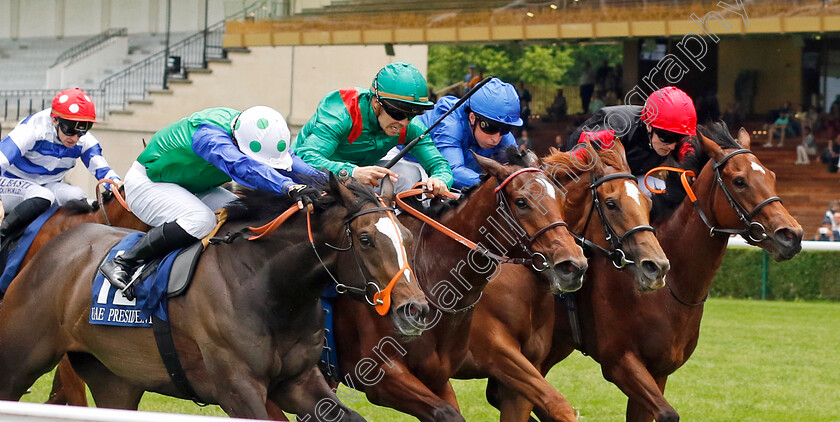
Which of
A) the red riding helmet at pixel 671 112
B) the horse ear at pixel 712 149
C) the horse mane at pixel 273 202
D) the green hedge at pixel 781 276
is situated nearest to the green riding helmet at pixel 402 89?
the horse mane at pixel 273 202

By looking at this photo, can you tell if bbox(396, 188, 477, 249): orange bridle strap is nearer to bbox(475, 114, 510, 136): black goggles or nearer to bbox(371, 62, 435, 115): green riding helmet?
bbox(371, 62, 435, 115): green riding helmet

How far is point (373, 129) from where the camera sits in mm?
5148

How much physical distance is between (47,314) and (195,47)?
1981 centimetres

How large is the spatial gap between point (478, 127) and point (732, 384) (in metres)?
3.88

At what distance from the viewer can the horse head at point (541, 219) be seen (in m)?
4.38

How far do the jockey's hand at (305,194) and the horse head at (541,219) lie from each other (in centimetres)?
93

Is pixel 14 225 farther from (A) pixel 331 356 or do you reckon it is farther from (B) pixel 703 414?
(B) pixel 703 414

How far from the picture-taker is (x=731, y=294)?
14.6 m

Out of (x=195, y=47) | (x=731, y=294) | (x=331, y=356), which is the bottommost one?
(x=731, y=294)

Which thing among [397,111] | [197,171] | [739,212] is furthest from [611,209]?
[197,171]

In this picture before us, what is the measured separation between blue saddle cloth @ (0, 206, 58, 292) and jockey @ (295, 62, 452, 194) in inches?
75.3

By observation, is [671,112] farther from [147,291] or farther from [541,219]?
[147,291]

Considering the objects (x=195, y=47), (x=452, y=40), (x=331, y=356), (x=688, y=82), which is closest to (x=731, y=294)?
(x=452, y=40)

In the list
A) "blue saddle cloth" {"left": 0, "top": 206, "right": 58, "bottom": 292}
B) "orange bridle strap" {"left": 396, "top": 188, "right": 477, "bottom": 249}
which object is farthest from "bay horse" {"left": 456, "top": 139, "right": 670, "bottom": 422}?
"blue saddle cloth" {"left": 0, "top": 206, "right": 58, "bottom": 292}
